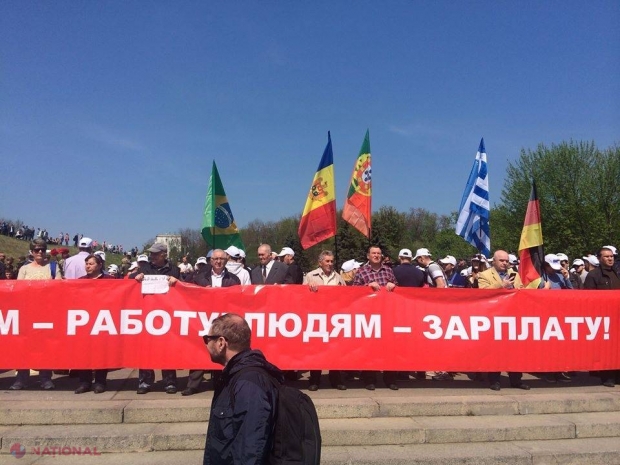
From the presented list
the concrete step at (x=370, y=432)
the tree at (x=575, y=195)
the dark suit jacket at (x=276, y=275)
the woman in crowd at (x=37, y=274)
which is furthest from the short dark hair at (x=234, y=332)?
the tree at (x=575, y=195)

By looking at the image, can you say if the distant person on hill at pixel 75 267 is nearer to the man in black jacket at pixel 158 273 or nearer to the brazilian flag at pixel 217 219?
the man in black jacket at pixel 158 273

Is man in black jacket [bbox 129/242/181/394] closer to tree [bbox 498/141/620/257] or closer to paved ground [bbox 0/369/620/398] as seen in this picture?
paved ground [bbox 0/369/620/398]

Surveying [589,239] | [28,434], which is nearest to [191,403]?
[28,434]

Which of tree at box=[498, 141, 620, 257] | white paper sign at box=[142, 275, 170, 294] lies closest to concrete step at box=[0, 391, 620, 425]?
white paper sign at box=[142, 275, 170, 294]

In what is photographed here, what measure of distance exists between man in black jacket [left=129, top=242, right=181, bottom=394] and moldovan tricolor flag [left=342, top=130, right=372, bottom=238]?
3580 mm

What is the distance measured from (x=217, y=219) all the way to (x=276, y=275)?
7.46 feet

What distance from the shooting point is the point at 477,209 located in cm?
982

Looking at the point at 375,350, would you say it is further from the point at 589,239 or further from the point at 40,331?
the point at 589,239

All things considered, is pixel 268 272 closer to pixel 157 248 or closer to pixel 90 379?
pixel 157 248

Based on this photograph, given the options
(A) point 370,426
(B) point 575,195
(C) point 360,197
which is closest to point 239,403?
(A) point 370,426

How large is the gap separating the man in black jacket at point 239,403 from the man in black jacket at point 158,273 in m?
4.48

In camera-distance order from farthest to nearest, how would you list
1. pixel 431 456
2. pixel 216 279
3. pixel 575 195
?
pixel 575 195
pixel 216 279
pixel 431 456

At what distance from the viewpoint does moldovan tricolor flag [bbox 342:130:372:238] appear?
31.2 ft

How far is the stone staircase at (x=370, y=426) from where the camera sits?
535cm
